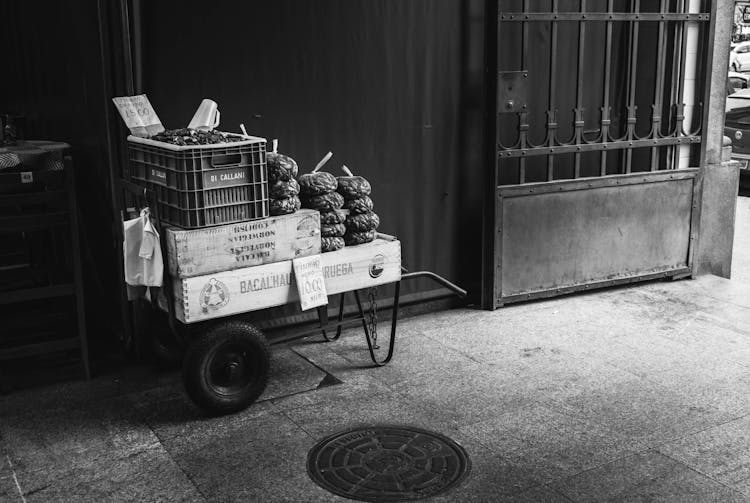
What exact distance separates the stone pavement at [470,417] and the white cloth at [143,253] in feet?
2.93

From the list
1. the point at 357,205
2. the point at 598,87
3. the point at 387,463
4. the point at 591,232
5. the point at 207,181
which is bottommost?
the point at 387,463

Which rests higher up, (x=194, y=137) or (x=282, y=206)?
(x=194, y=137)

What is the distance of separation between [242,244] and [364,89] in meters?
2.13

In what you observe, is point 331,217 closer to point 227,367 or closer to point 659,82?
point 227,367

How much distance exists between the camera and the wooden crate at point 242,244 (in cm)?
471

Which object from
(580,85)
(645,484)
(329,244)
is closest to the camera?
(645,484)

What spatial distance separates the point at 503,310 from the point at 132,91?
3.56 meters

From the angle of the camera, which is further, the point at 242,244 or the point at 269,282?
the point at 269,282

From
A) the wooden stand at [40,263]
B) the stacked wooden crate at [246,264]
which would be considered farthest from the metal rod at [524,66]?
the wooden stand at [40,263]

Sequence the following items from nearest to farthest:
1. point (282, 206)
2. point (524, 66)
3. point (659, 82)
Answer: point (282, 206) → point (524, 66) → point (659, 82)

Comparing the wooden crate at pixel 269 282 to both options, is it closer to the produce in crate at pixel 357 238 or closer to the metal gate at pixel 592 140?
the produce in crate at pixel 357 238

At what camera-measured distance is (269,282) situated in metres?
5.03

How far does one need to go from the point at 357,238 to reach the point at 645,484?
2.35 metres

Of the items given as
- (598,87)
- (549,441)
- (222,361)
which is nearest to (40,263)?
(222,361)
